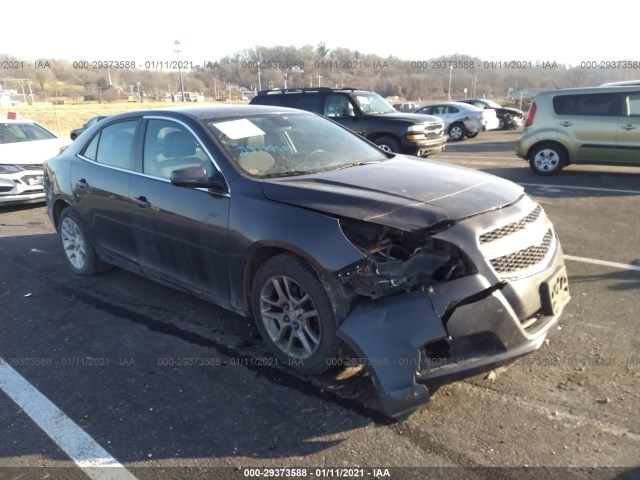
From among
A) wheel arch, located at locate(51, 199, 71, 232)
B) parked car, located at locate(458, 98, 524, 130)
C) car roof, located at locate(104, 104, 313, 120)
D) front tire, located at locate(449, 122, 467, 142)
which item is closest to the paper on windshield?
car roof, located at locate(104, 104, 313, 120)

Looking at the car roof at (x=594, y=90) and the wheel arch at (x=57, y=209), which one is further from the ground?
the car roof at (x=594, y=90)

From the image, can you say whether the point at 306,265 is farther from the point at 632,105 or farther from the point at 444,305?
the point at 632,105

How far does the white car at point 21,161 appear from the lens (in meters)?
8.01

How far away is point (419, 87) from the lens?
222 ft

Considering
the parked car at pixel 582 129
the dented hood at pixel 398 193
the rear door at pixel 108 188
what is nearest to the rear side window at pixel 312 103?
the parked car at pixel 582 129

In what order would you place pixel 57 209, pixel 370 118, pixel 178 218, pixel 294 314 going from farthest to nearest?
1. pixel 370 118
2. pixel 57 209
3. pixel 178 218
4. pixel 294 314

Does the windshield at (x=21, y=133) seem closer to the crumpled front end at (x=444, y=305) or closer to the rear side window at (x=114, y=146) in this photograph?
the rear side window at (x=114, y=146)

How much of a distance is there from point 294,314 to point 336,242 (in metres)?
0.62

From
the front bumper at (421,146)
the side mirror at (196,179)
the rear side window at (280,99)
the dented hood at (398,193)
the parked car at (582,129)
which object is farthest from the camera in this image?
the rear side window at (280,99)

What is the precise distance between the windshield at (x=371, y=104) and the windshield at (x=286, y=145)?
26.8 feet

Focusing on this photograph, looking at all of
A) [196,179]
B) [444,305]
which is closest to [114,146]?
[196,179]

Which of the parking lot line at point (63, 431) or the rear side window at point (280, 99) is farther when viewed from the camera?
the rear side window at point (280, 99)

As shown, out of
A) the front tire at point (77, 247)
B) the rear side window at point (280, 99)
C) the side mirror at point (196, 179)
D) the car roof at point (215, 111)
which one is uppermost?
the rear side window at point (280, 99)

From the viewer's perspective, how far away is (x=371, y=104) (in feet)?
41.2
